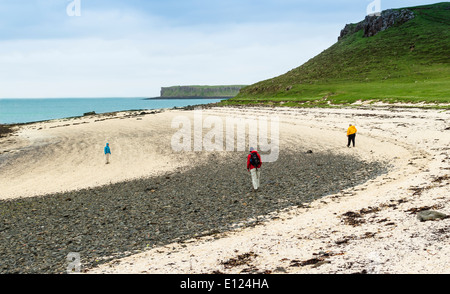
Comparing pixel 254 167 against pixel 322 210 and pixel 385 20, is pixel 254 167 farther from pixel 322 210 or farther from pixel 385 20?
pixel 385 20

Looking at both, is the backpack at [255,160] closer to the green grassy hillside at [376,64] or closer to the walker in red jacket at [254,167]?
the walker in red jacket at [254,167]

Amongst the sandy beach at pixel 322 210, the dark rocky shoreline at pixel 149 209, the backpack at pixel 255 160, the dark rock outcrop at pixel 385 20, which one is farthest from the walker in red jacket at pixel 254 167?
the dark rock outcrop at pixel 385 20

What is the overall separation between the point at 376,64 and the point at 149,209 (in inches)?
5030

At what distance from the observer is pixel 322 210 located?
1477 cm

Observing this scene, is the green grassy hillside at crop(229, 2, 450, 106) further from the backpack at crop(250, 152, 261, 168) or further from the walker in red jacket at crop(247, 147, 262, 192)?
the backpack at crop(250, 152, 261, 168)

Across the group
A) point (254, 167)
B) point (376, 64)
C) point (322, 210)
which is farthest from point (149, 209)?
point (376, 64)

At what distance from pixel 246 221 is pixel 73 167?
65.5ft

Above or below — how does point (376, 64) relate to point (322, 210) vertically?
above

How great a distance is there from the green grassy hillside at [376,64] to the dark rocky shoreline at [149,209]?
2293 inches

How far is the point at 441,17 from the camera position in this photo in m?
157

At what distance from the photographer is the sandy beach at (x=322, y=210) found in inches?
359
